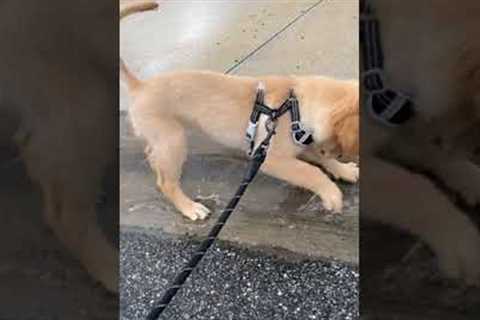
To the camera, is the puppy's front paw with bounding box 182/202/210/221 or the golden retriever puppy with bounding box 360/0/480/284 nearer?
the golden retriever puppy with bounding box 360/0/480/284

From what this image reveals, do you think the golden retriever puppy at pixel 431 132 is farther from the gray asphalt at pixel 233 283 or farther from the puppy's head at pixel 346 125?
the gray asphalt at pixel 233 283

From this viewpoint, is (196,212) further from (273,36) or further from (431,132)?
(431,132)

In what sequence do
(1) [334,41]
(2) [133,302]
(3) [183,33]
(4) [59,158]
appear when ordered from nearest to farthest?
(4) [59,158], (2) [133,302], (1) [334,41], (3) [183,33]

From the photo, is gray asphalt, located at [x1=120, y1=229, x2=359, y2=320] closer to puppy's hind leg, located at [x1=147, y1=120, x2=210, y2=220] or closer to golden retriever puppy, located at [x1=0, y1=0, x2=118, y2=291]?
puppy's hind leg, located at [x1=147, y1=120, x2=210, y2=220]

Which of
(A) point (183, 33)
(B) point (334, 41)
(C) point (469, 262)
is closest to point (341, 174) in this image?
(B) point (334, 41)

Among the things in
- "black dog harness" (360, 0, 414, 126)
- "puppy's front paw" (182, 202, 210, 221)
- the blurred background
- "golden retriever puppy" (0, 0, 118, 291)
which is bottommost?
"puppy's front paw" (182, 202, 210, 221)

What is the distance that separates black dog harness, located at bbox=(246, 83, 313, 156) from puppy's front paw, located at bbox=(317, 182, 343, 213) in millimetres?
102

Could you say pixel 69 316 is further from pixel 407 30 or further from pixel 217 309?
pixel 217 309

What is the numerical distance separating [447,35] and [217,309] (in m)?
1.07

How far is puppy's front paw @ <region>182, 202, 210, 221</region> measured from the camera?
187 cm

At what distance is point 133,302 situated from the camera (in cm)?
152

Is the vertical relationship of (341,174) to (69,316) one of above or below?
below

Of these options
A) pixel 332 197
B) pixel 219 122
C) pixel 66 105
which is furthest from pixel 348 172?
pixel 66 105

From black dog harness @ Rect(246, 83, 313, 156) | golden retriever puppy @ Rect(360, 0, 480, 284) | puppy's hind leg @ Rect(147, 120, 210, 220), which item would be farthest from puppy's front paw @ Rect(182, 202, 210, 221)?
golden retriever puppy @ Rect(360, 0, 480, 284)
